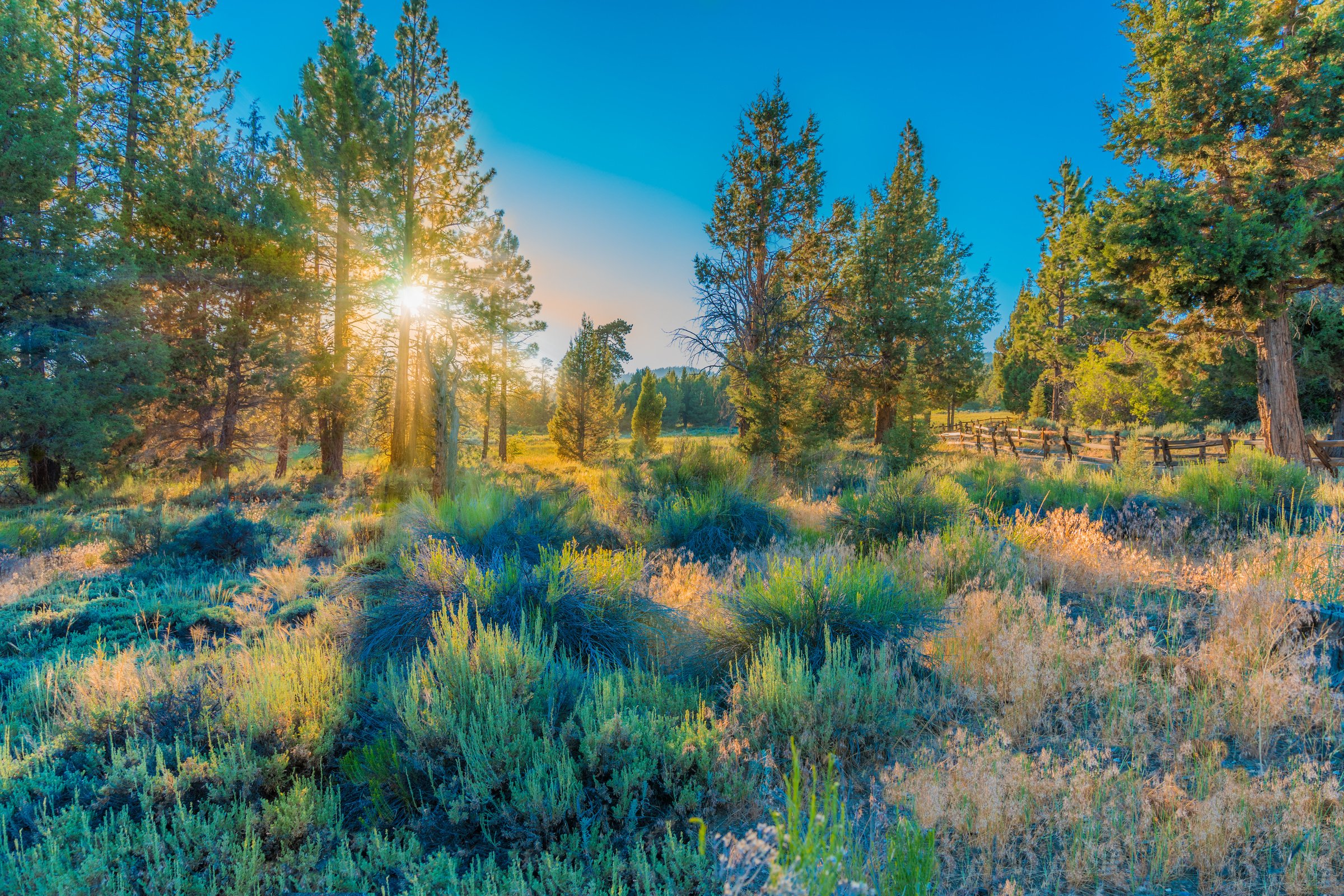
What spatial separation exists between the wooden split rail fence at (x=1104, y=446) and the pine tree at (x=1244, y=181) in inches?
77.8

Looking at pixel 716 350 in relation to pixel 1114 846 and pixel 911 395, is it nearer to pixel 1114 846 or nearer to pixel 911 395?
pixel 911 395

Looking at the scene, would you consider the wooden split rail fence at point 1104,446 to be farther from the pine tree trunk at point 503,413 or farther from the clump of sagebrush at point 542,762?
the pine tree trunk at point 503,413

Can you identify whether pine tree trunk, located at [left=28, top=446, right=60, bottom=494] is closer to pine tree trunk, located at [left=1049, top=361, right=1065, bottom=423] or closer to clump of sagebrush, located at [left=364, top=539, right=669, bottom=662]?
clump of sagebrush, located at [left=364, top=539, right=669, bottom=662]

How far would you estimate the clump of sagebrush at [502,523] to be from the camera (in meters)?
6.01

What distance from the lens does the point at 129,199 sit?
14844 millimetres

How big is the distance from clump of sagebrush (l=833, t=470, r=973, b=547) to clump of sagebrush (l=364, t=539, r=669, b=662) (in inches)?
124

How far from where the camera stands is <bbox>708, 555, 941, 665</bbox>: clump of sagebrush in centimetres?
362

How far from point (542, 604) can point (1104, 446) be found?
917 inches

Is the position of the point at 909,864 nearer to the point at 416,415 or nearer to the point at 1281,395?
the point at 1281,395

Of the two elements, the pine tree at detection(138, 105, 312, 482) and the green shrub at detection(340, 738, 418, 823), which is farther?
the pine tree at detection(138, 105, 312, 482)

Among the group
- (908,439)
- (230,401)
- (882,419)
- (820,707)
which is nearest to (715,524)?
(820,707)

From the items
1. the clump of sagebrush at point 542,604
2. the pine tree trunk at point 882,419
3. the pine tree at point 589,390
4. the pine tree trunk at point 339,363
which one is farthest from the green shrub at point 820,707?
the pine tree at point 589,390

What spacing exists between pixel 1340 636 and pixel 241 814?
240 inches

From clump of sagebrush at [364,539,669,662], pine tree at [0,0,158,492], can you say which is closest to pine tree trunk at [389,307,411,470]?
pine tree at [0,0,158,492]
